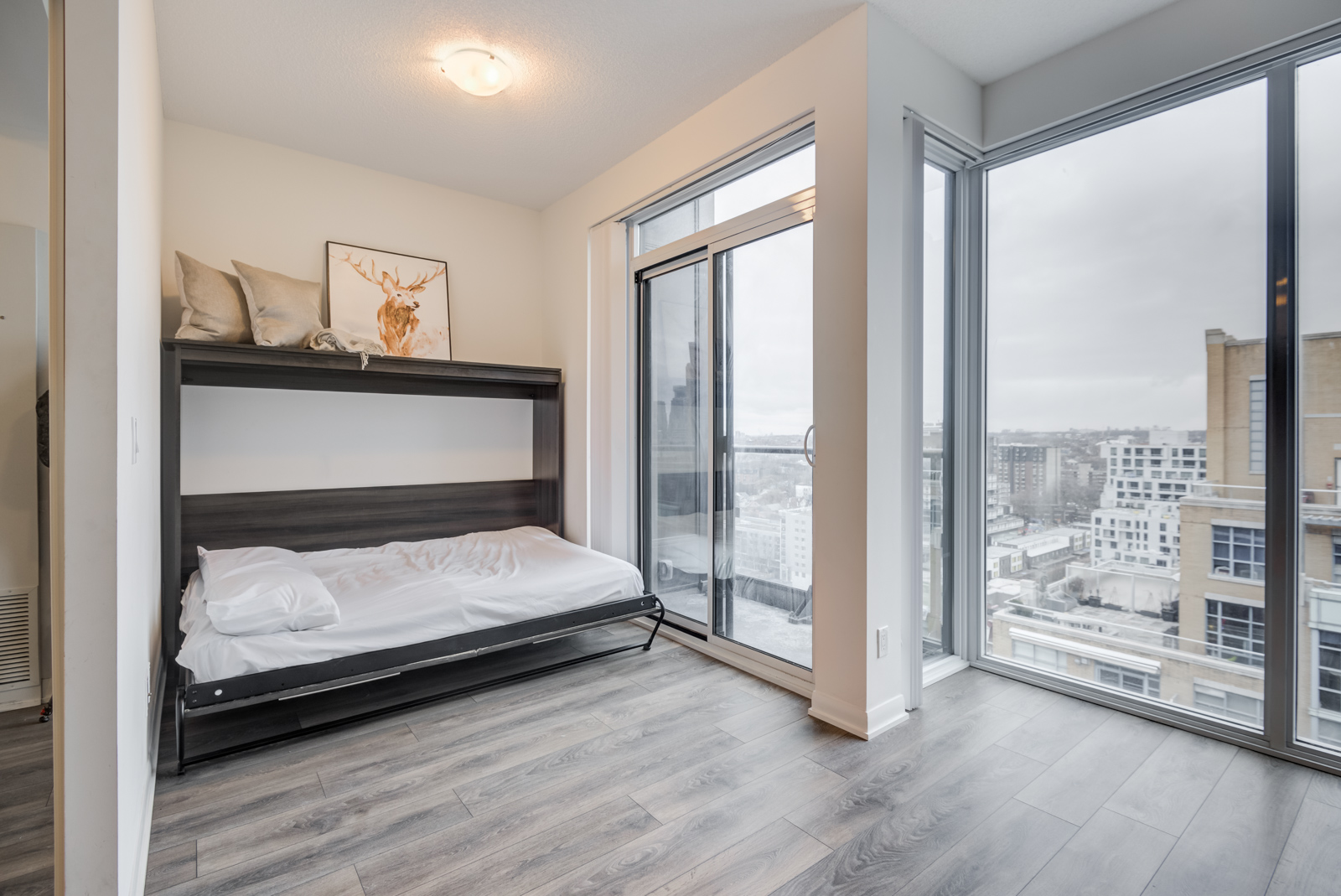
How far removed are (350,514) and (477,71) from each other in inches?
98.0

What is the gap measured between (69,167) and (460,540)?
274 cm

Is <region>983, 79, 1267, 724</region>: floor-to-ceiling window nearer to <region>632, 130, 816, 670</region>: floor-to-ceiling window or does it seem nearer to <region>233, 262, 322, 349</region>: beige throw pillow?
<region>632, 130, 816, 670</region>: floor-to-ceiling window

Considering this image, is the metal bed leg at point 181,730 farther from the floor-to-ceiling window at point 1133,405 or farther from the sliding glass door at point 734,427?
the floor-to-ceiling window at point 1133,405

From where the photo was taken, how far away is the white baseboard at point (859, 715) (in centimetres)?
226

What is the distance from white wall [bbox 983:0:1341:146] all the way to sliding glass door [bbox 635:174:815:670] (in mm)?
1040

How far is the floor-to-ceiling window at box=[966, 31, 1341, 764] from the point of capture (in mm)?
2057

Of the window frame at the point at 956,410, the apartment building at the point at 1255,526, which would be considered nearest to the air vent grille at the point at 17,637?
the window frame at the point at 956,410

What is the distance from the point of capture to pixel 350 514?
Result: 3.61 metres

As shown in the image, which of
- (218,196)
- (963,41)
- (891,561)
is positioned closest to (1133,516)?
(891,561)

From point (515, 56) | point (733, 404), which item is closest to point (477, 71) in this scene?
point (515, 56)

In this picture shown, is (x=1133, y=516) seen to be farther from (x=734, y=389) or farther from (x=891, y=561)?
(x=734, y=389)

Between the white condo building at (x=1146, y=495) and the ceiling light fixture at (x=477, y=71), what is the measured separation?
9.87ft

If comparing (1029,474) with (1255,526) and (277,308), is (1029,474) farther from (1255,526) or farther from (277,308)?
(277,308)

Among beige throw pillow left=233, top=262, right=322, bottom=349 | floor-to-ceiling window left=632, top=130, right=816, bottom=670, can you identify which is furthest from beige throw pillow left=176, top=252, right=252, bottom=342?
floor-to-ceiling window left=632, top=130, right=816, bottom=670
